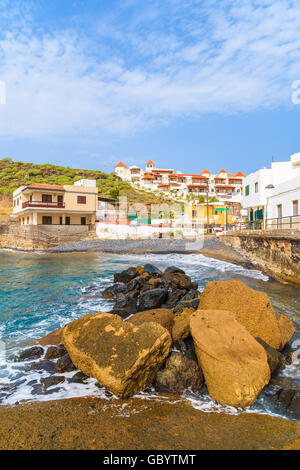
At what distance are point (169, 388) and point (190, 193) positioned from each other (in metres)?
97.4

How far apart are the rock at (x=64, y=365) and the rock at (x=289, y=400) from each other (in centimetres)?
397

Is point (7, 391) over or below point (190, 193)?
below

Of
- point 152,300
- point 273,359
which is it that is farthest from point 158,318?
point 152,300

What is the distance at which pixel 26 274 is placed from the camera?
18.6 metres

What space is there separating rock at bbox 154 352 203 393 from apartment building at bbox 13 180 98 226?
38.8m

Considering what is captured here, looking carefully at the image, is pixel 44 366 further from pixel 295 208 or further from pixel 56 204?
pixel 56 204

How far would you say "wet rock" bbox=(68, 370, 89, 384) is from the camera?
5.04 m

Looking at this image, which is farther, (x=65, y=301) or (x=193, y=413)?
(x=65, y=301)

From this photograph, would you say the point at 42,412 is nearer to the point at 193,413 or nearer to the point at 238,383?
the point at 193,413

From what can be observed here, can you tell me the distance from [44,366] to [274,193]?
27619mm

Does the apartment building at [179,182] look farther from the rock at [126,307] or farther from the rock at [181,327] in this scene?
the rock at [181,327]

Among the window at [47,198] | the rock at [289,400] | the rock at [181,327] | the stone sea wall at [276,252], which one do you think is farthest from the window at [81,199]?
the rock at [289,400]

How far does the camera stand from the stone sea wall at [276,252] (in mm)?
14828

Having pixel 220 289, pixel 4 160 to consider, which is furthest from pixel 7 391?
pixel 4 160
